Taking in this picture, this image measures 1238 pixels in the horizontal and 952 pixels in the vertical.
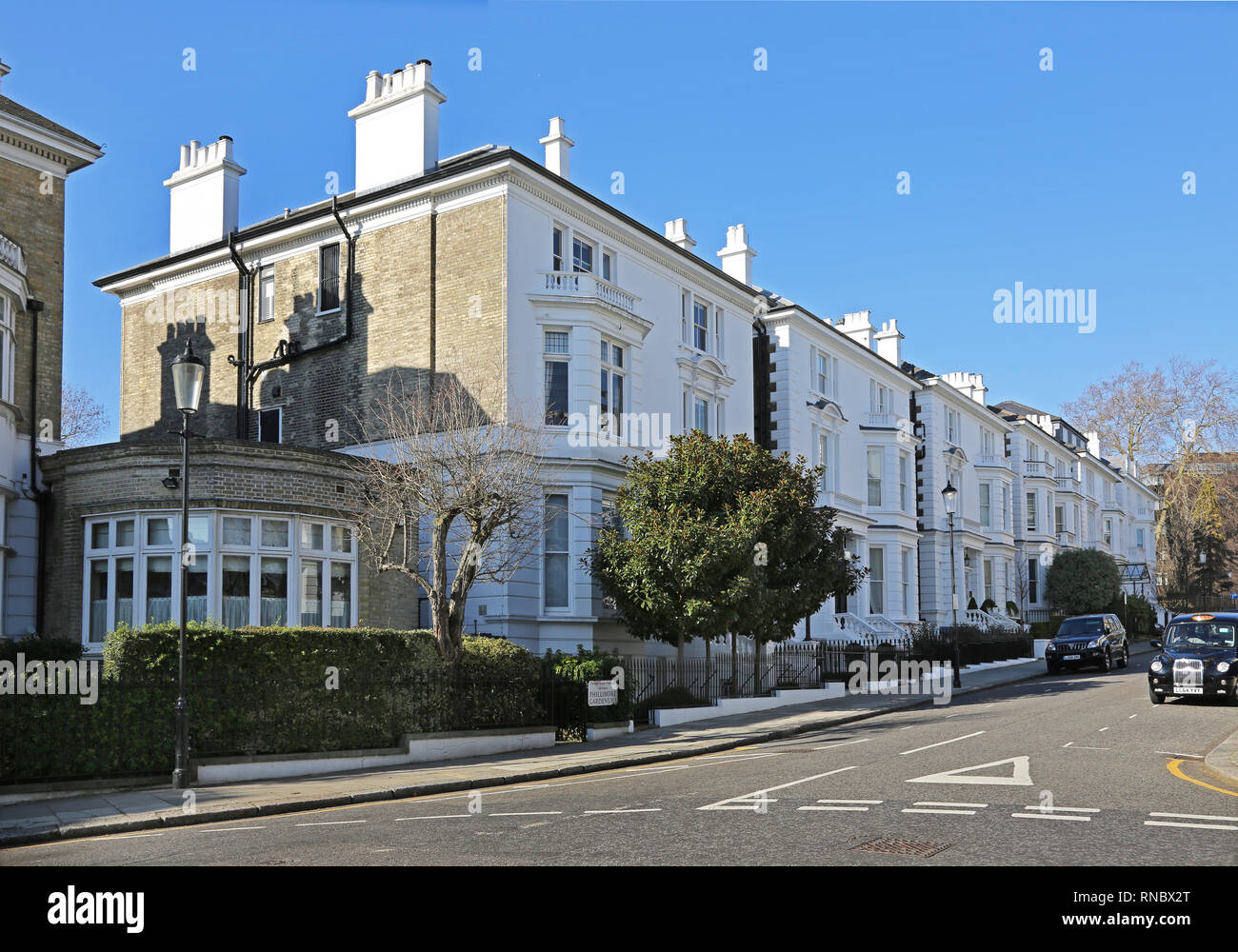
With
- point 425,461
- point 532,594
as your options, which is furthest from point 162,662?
point 532,594

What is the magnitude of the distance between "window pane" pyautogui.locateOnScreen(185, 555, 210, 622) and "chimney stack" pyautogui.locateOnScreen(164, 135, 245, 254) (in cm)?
1516

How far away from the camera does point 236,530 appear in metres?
20.9

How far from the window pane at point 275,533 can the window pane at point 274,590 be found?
1.01 ft

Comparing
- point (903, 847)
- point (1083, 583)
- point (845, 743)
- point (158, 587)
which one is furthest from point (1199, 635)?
point (1083, 583)

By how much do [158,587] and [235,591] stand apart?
4.54 feet

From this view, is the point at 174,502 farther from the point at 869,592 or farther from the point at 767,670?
the point at 869,592

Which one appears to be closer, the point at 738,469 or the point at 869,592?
the point at 738,469

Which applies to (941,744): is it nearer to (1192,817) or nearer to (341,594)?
(1192,817)

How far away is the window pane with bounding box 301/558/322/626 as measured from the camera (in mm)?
21875

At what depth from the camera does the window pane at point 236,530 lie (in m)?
20.8

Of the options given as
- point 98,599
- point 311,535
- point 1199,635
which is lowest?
point 1199,635

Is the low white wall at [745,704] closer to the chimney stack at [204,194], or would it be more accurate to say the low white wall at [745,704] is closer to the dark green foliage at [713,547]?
the dark green foliage at [713,547]
